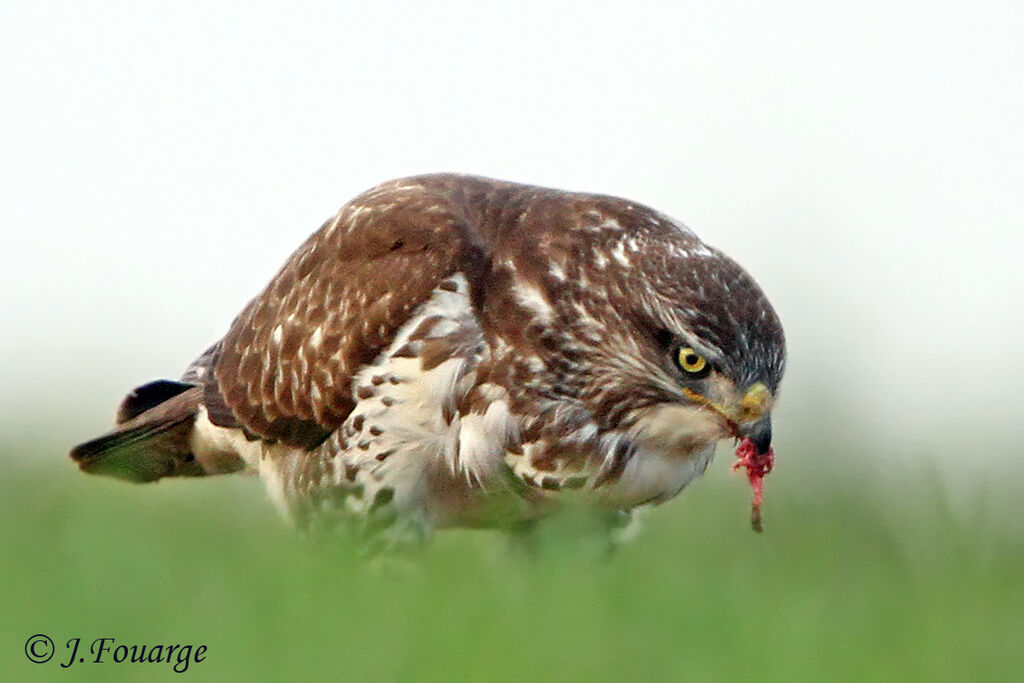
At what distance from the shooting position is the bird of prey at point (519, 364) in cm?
606

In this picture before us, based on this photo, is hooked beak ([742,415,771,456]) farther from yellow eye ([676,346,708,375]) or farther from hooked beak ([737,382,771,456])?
yellow eye ([676,346,708,375])

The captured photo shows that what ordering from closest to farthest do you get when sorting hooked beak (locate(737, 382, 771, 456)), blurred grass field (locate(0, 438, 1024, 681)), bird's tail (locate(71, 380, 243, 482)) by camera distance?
blurred grass field (locate(0, 438, 1024, 681)) → hooked beak (locate(737, 382, 771, 456)) → bird's tail (locate(71, 380, 243, 482))

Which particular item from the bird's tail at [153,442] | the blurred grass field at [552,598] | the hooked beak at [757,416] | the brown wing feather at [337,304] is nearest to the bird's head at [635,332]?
the hooked beak at [757,416]

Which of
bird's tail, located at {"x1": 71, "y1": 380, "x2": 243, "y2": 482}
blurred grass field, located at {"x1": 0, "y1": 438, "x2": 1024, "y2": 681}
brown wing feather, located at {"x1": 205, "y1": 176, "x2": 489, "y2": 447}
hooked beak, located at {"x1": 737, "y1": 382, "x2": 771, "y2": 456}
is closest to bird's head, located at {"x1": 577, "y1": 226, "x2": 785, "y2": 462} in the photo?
hooked beak, located at {"x1": 737, "y1": 382, "x2": 771, "y2": 456}

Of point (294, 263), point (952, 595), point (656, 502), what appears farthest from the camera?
point (294, 263)

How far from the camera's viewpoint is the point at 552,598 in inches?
189

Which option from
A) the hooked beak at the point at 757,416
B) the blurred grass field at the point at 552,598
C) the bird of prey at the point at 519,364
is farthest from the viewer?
the bird of prey at the point at 519,364

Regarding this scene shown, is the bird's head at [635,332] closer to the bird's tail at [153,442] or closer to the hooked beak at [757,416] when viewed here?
the hooked beak at [757,416]

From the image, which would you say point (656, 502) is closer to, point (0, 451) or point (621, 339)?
point (621, 339)

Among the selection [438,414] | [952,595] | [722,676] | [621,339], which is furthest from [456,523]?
[722,676]

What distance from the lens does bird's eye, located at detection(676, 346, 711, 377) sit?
6.00 metres

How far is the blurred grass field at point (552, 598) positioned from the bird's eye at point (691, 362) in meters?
0.59

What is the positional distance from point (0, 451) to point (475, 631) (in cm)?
447

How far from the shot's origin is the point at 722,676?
162 inches
